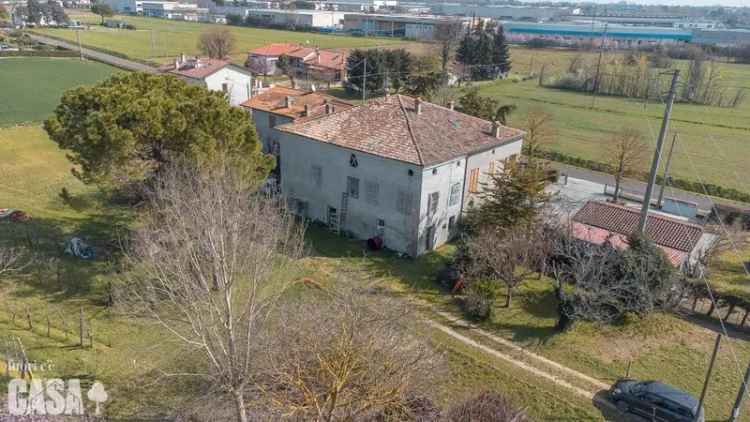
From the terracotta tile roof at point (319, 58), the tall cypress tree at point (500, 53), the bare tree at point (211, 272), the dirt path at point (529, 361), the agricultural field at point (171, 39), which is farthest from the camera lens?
the agricultural field at point (171, 39)

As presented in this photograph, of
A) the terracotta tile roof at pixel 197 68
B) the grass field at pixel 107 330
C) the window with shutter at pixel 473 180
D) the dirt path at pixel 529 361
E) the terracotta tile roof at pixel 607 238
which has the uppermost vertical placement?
the terracotta tile roof at pixel 197 68

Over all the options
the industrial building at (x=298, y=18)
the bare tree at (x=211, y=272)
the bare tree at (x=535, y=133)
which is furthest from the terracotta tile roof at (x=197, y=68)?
the industrial building at (x=298, y=18)

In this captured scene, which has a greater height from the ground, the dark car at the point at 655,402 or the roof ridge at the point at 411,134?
the roof ridge at the point at 411,134

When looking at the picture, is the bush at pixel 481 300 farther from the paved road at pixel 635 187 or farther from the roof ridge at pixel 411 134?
the paved road at pixel 635 187

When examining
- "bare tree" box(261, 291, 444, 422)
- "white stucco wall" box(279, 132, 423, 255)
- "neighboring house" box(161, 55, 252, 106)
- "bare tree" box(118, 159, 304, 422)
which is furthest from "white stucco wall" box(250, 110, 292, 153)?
"bare tree" box(261, 291, 444, 422)

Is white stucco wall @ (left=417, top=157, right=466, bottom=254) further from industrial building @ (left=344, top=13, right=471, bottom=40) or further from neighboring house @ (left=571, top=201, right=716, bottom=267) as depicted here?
industrial building @ (left=344, top=13, right=471, bottom=40)

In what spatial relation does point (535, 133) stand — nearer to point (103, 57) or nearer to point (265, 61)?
point (265, 61)
